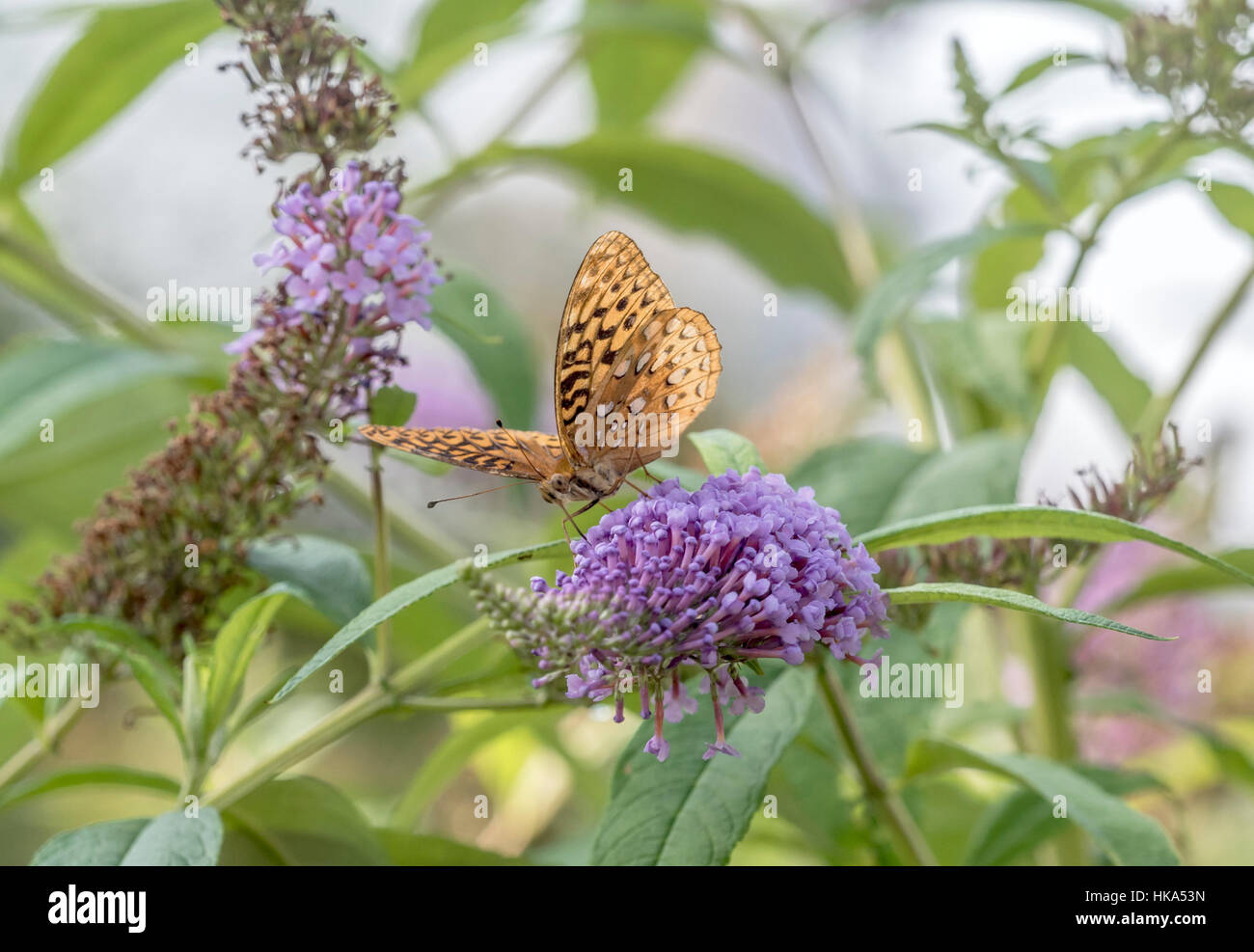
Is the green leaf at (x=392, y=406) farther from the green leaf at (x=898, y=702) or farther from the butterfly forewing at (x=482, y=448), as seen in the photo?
the green leaf at (x=898, y=702)

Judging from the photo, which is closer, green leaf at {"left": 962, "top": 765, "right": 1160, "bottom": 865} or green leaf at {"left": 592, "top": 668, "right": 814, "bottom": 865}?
green leaf at {"left": 592, "top": 668, "right": 814, "bottom": 865}

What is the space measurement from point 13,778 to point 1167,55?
65 cm

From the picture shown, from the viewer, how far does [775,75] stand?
2.83ft

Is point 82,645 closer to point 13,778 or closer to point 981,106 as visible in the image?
point 13,778

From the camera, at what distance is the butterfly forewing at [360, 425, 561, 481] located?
0.38 m

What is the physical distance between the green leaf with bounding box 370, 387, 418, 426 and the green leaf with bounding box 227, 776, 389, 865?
17 centimetres

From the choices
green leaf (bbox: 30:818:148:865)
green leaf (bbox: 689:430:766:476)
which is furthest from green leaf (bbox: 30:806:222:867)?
green leaf (bbox: 689:430:766:476)

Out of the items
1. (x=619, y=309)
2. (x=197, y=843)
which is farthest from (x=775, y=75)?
(x=197, y=843)

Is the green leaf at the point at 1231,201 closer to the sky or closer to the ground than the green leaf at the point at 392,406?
closer to the sky

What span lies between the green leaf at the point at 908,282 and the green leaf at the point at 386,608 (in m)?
0.25

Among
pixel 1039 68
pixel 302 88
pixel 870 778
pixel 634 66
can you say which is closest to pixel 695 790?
pixel 870 778

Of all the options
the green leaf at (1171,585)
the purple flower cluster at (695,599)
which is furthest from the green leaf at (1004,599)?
the green leaf at (1171,585)

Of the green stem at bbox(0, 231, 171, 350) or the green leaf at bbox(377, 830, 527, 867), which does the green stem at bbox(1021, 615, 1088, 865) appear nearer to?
the green leaf at bbox(377, 830, 527, 867)

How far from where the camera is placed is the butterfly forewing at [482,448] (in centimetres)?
38
